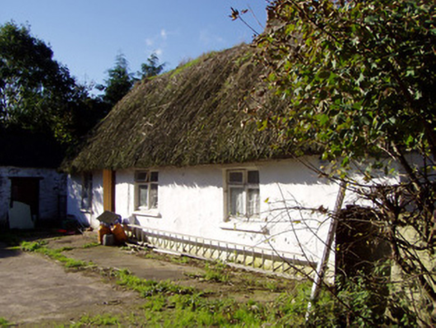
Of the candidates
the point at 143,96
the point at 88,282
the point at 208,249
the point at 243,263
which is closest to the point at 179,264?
the point at 208,249

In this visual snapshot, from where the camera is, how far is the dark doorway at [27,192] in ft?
53.6

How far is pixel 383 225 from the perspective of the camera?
2.94m

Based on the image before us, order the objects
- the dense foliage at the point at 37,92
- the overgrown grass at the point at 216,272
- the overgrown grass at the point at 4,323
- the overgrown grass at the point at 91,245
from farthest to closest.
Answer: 1. the dense foliage at the point at 37,92
2. the overgrown grass at the point at 91,245
3. the overgrown grass at the point at 216,272
4. the overgrown grass at the point at 4,323

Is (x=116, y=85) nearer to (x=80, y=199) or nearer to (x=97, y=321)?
(x=80, y=199)

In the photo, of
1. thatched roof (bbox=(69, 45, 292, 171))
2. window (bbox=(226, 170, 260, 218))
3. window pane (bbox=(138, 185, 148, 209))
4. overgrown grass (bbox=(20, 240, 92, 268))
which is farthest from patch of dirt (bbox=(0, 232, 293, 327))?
thatched roof (bbox=(69, 45, 292, 171))

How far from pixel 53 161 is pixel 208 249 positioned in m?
11.9

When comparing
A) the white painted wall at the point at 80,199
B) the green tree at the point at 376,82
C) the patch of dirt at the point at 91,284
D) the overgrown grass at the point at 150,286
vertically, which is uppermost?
the green tree at the point at 376,82

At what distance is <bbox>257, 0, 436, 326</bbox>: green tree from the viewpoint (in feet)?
8.12

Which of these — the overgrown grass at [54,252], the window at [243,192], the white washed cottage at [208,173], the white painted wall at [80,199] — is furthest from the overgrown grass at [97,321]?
the white painted wall at [80,199]

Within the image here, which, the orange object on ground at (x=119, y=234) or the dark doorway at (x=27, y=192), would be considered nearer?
the orange object on ground at (x=119, y=234)

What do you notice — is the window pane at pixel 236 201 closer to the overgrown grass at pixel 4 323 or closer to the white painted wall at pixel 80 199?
the overgrown grass at pixel 4 323

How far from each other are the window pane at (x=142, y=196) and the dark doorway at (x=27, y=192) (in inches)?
278

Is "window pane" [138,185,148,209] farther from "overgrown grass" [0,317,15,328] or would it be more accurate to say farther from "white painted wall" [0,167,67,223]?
"white painted wall" [0,167,67,223]

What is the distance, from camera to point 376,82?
2533mm
